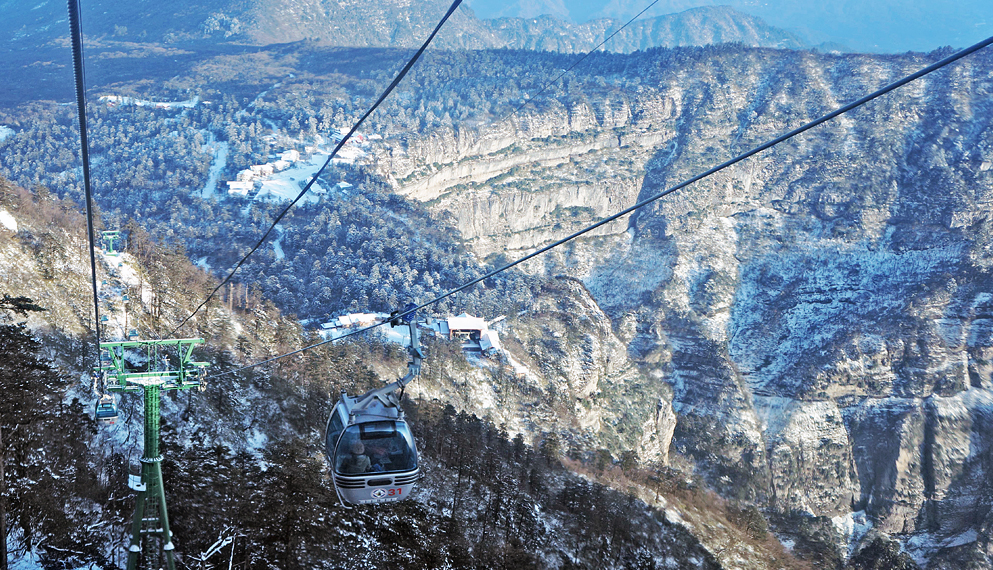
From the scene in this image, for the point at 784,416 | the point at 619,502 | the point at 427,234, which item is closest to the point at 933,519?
the point at 784,416

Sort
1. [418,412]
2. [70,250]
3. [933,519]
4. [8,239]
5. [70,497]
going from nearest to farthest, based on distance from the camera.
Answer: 1. [70,497]
2. [8,239]
3. [70,250]
4. [418,412]
5. [933,519]

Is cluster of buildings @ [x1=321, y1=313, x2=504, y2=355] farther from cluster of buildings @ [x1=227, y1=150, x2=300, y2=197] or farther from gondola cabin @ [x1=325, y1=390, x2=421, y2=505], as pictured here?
gondola cabin @ [x1=325, y1=390, x2=421, y2=505]

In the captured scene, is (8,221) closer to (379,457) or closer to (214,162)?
(379,457)

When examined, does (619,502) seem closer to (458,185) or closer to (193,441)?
(193,441)

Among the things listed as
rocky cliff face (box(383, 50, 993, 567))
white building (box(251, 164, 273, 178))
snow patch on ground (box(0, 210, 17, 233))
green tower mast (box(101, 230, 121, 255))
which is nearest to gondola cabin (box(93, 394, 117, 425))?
snow patch on ground (box(0, 210, 17, 233))

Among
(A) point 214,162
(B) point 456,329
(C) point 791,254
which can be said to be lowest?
(B) point 456,329

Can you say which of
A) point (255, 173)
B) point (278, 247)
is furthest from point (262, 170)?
point (278, 247)
